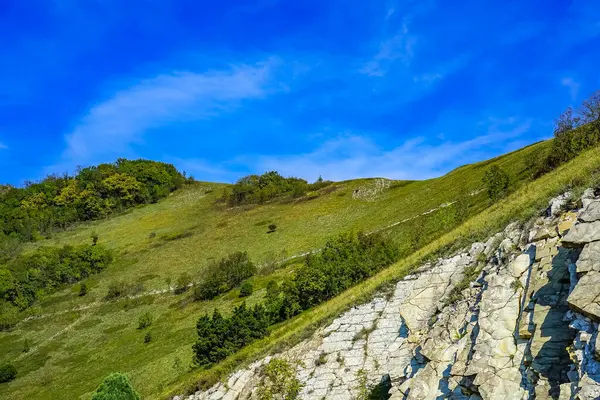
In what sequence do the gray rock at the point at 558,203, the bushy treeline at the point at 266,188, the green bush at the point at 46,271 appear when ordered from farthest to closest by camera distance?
1. the bushy treeline at the point at 266,188
2. the green bush at the point at 46,271
3. the gray rock at the point at 558,203

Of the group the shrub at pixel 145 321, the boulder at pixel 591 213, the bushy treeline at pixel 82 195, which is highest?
the bushy treeline at pixel 82 195

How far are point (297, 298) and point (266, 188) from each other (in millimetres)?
102229

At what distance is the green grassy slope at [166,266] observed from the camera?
56406 millimetres

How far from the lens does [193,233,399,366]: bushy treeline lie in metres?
40.9

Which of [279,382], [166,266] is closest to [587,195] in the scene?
[279,382]

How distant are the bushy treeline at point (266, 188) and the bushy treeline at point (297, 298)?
290ft

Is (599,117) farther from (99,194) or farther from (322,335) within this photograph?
(99,194)

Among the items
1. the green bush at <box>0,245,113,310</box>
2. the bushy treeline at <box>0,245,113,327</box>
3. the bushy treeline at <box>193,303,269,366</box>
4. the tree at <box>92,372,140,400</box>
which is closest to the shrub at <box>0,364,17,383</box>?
the bushy treeline at <box>0,245,113,327</box>

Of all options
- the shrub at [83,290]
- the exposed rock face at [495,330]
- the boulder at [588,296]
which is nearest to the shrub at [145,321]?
the shrub at [83,290]

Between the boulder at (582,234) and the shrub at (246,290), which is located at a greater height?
the boulder at (582,234)

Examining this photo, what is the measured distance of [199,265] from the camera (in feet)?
318

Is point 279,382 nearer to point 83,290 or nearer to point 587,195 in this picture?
point 587,195

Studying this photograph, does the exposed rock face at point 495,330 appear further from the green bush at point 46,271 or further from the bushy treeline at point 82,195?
the bushy treeline at point 82,195

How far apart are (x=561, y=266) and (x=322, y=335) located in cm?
1581
